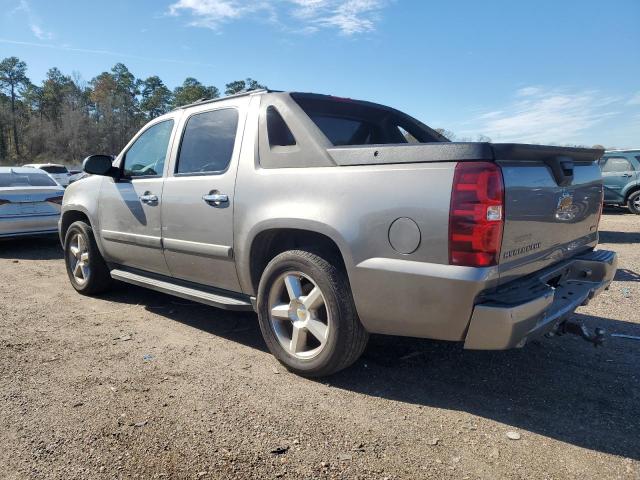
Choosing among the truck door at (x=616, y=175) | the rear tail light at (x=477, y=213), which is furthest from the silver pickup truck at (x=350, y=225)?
the truck door at (x=616, y=175)

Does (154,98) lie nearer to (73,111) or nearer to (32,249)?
(73,111)

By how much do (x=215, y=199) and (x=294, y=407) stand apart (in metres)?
1.61

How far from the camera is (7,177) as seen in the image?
8656 mm

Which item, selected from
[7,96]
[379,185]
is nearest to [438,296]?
[379,185]

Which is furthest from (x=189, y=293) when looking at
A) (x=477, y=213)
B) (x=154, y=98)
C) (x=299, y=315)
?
(x=154, y=98)

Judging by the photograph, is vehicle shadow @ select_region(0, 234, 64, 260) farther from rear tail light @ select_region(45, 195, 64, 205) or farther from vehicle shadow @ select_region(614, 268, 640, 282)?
vehicle shadow @ select_region(614, 268, 640, 282)

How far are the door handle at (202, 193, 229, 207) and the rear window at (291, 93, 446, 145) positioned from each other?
0.91 metres

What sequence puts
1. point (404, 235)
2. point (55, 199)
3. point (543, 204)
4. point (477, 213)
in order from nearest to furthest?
point (477, 213), point (404, 235), point (543, 204), point (55, 199)

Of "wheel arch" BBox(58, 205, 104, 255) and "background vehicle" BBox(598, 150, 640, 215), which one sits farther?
"background vehicle" BBox(598, 150, 640, 215)

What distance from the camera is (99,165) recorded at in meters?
4.56

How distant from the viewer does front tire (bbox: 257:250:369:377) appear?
2.94 metres

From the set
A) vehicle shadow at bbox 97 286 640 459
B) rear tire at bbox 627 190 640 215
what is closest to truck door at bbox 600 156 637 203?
rear tire at bbox 627 190 640 215

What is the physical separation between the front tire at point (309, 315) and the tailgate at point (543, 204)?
95cm

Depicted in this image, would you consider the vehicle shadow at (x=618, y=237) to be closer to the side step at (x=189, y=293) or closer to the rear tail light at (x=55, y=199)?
the side step at (x=189, y=293)
